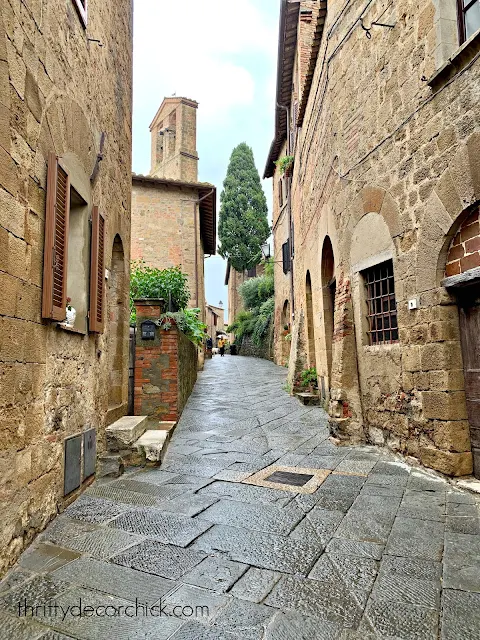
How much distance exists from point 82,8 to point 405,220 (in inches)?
147

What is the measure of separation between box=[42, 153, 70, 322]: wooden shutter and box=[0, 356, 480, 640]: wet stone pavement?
59.8 inches

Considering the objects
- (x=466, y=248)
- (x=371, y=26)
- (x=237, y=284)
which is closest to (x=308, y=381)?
(x=466, y=248)

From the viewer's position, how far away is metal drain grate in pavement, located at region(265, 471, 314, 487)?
3868 mm

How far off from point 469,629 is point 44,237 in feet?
10.5

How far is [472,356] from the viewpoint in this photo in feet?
12.8

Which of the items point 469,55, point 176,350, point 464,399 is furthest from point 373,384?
point 469,55

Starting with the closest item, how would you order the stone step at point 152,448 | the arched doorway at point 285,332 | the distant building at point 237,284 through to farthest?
the stone step at point 152,448 → the arched doorway at point 285,332 → the distant building at point 237,284

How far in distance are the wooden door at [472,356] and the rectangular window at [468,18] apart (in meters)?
2.39

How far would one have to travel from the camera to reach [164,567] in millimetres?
2332

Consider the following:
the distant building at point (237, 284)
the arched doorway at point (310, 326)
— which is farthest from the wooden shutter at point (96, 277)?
the distant building at point (237, 284)

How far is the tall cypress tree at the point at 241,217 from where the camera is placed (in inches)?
1209

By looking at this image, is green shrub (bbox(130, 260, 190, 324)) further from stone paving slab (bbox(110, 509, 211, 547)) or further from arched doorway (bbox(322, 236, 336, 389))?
stone paving slab (bbox(110, 509, 211, 547))

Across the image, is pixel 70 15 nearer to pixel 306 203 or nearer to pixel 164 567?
pixel 164 567

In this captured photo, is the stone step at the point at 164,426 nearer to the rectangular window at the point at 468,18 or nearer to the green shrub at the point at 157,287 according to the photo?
the green shrub at the point at 157,287
